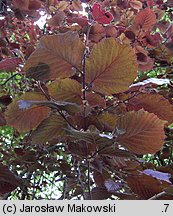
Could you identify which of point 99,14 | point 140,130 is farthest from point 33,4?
point 140,130

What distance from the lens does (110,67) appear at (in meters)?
0.51

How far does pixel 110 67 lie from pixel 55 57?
9 centimetres

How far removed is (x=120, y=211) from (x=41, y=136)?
0.58 feet

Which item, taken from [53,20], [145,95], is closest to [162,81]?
[145,95]

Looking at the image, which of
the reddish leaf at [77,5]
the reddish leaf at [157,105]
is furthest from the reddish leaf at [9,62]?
the reddish leaf at [77,5]

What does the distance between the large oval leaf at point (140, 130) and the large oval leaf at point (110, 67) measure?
0.07 meters

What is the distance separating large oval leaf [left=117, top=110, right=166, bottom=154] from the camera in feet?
1.61

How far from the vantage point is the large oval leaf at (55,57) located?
0.50 m

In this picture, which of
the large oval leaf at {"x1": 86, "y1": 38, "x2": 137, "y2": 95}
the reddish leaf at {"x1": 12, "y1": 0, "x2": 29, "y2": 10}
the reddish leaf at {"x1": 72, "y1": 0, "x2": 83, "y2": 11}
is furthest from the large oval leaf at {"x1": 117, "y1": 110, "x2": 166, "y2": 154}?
the reddish leaf at {"x1": 72, "y1": 0, "x2": 83, "y2": 11}

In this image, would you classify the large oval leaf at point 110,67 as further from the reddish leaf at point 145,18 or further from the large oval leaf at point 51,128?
the reddish leaf at point 145,18

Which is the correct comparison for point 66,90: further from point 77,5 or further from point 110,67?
point 77,5

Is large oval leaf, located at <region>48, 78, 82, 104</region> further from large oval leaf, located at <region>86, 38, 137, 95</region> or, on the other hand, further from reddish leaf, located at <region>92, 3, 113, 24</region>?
reddish leaf, located at <region>92, 3, 113, 24</region>

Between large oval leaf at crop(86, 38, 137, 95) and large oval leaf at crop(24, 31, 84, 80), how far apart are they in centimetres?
3

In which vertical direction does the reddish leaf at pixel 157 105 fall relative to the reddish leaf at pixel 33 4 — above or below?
below
